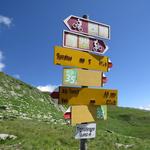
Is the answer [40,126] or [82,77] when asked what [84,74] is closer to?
[82,77]

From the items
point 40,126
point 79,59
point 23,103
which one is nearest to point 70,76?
point 79,59

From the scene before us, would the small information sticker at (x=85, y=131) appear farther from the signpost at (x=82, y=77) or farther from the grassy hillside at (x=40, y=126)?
the grassy hillside at (x=40, y=126)

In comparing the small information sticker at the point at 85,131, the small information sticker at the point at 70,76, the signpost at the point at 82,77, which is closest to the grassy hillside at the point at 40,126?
the signpost at the point at 82,77

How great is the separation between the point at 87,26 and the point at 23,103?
3361 centimetres

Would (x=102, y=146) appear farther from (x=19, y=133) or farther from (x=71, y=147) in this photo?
(x=19, y=133)

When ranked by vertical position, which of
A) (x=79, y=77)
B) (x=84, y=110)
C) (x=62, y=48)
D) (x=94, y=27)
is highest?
(x=94, y=27)

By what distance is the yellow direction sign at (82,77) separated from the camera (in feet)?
35.3

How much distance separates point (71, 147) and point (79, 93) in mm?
11124

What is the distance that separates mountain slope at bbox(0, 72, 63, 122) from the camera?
3888 cm

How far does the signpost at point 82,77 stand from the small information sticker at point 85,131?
131 centimetres

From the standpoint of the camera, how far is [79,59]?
11.2 m

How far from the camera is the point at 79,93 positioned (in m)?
11.1

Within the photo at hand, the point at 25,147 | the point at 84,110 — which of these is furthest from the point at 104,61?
the point at 25,147

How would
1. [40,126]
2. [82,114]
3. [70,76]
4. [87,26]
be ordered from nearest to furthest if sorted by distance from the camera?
[70,76] < [82,114] < [87,26] < [40,126]
